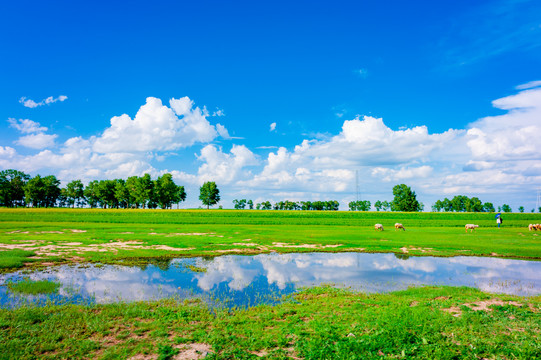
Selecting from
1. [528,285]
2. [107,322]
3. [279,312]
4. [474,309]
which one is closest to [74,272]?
[107,322]

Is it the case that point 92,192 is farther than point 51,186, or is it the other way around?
point 92,192

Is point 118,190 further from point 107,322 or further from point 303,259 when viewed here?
point 107,322

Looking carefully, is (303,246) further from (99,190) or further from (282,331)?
(99,190)

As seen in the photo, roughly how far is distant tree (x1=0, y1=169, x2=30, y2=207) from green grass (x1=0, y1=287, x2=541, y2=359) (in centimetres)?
17148

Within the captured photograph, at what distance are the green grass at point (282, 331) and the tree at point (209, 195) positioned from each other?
14949 centimetres

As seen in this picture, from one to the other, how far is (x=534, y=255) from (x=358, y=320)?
30629mm

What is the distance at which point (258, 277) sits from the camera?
19.2m

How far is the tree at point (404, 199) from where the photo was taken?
521 ft

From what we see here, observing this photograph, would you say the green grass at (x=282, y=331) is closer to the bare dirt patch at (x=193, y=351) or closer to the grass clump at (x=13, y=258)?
the bare dirt patch at (x=193, y=351)

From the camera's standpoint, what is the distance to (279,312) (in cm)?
1195

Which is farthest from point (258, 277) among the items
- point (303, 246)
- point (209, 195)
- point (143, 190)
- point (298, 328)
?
point (209, 195)

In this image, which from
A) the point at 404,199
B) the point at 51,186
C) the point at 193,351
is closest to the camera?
the point at 193,351

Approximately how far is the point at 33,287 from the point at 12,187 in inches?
6901

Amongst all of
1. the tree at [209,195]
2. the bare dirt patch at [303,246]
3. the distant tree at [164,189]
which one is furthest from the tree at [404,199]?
the bare dirt patch at [303,246]
